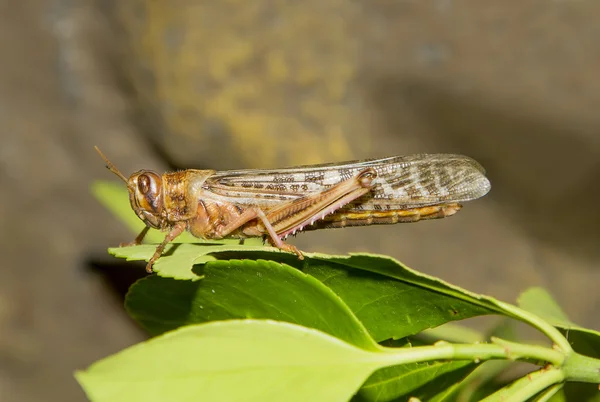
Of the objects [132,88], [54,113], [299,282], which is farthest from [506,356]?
[54,113]

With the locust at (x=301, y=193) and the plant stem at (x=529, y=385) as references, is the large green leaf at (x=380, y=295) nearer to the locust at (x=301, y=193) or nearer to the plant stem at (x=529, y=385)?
the plant stem at (x=529, y=385)

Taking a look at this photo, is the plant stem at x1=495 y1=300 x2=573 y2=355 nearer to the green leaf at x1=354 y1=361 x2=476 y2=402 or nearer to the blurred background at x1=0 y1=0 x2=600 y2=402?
the green leaf at x1=354 y1=361 x2=476 y2=402

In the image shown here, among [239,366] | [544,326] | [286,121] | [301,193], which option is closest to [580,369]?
[544,326]

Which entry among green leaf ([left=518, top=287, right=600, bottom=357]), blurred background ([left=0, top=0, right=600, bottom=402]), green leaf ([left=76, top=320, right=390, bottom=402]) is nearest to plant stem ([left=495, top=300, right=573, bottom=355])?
green leaf ([left=518, top=287, right=600, bottom=357])

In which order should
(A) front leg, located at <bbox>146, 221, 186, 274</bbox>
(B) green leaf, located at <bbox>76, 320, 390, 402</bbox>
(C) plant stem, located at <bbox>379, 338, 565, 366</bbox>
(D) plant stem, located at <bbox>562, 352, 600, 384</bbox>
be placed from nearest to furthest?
(B) green leaf, located at <bbox>76, 320, 390, 402</bbox>, (C) plant stem, located at <bbox>379, 338, 565, 366</bbox>, (D) plant stem, located at <bbox>562, 352, 600, 384</bbox>, (A) front leg, located at <bbox>146, 221, 186, 274</bbox>

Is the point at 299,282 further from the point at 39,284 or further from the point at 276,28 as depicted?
the point at 39,284
